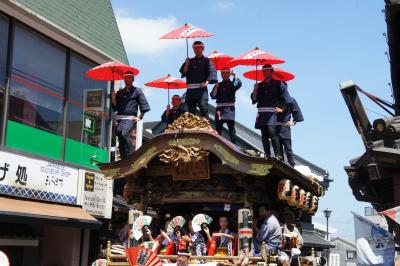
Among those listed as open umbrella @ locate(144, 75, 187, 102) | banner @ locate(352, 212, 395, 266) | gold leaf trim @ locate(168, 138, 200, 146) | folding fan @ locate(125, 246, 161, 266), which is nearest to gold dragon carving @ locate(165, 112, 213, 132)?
gold leaf trim @ locate(168, 138, 200, 146)

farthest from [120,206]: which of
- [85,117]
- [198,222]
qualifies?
[198,222]

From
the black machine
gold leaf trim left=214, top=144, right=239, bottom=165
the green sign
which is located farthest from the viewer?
the green sign

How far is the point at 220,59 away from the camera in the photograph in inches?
449

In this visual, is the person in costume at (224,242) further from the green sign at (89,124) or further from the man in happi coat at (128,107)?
the green sign at (89,124)

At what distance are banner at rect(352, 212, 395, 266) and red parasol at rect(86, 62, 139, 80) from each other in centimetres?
596

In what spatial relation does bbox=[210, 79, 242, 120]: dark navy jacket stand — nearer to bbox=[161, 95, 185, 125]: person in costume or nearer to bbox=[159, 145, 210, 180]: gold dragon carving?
bbox=[161, 95, 185, 125]: person in costume

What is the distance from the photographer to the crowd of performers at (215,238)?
8383mm

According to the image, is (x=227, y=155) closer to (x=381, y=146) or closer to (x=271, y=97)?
(x=271, y=97)

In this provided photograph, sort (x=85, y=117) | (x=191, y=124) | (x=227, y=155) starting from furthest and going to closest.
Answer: (x=85, y=117) < (x=191, y=124) < (x=227, y=155)

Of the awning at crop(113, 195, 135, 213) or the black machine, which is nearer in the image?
the black machine

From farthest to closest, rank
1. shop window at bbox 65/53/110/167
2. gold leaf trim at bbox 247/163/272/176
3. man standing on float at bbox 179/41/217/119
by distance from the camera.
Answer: shop window at bbox 65/53/110/167 → man standing on float at bbox 179/41/217/119 → gold leaf trim at bbox 247/163/272/176

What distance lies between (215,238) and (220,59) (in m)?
4.08

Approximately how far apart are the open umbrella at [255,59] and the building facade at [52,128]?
5.26 meters

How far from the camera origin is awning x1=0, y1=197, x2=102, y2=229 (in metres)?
11.5
